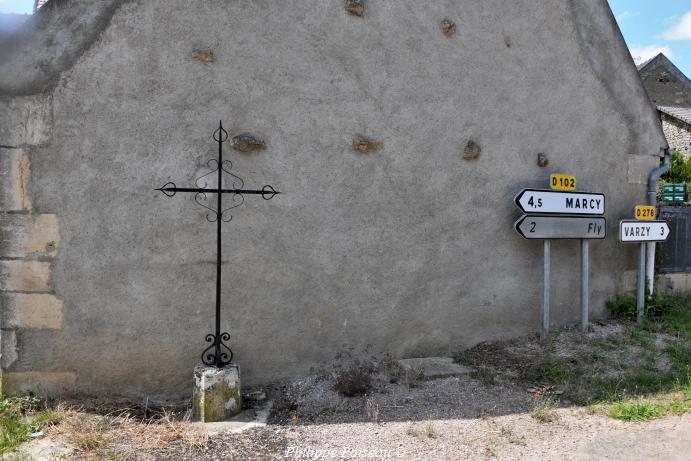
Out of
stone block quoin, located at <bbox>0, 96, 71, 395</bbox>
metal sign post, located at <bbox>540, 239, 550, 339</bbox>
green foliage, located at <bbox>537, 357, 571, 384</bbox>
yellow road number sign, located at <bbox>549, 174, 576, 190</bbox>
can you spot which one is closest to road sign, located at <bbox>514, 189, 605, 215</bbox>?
yellow road number sign, located at <bbox>549, 174, 576, 190</bbox>

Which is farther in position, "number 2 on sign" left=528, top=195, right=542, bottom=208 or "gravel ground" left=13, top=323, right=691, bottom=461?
"number 2 on sign" left=528, top=195, right=542, bottom=208

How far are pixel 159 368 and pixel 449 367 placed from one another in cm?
239

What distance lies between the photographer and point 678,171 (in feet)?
43.7

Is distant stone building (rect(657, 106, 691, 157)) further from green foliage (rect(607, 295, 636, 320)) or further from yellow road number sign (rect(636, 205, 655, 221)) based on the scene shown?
green foliage (rect(607, 295, 636, 320))

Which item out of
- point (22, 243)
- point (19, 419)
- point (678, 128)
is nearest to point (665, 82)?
point (678, 128)

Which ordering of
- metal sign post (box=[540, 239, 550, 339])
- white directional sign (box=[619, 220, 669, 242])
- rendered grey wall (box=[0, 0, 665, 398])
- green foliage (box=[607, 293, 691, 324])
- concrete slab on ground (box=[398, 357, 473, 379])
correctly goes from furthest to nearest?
green foliage (box=[607, 293, 691, 324]) < white directional sign (box=[619, 220, 669, 242]) < metal sign post (box=[540, 239, 550, 339]) < concrete slab on ground (box=[398, 357, 473, 379]) < rendered grey wall (box=[0, 0, 665, 398])

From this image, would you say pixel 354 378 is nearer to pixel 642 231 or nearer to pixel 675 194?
pixel 642 231

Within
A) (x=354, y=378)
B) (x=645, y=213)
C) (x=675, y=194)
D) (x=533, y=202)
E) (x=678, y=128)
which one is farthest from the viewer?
(x=678, y=128)

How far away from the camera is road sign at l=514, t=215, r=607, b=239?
4.96 metres

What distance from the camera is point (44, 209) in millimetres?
3604

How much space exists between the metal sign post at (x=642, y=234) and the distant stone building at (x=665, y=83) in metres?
15.3

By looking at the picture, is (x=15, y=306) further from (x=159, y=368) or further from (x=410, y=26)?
(x=410, y=26)

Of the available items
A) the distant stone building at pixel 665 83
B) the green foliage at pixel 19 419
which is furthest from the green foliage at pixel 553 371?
the distant stone building at pixel 665 83

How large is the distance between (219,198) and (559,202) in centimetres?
340
